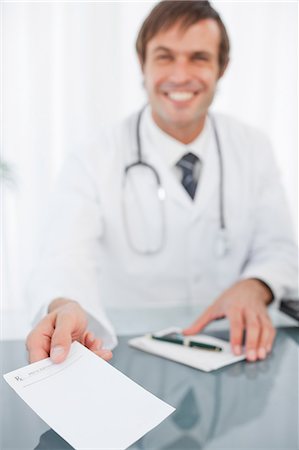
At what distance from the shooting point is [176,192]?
124cm

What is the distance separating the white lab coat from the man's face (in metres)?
0.10

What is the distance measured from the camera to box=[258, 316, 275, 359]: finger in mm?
775

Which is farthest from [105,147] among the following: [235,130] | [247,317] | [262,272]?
[247,317]

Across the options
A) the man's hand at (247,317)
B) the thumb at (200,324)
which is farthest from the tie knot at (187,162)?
the thumb at (200,324)

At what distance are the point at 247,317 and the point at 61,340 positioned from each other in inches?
15.0

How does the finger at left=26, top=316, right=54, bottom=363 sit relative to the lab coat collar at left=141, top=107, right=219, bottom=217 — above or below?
below

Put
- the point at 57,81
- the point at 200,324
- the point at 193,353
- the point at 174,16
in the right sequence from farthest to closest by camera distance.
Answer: the point at 57,81 → the point at 174,16 → the point at 200,324 → the point at 193,353

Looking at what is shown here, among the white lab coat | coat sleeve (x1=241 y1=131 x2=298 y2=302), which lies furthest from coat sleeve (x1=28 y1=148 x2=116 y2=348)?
coat sleeve (x1=241 y1=131 x2=298 y2=302)

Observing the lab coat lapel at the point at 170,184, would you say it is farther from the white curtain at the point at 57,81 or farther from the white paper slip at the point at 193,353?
the white curtain at the point at 57,81

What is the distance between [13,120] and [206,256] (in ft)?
3.06

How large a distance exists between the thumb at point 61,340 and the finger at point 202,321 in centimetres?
28

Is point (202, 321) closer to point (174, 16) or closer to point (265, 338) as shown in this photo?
point (265, 338)

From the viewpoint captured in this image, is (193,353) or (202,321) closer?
(193,353)

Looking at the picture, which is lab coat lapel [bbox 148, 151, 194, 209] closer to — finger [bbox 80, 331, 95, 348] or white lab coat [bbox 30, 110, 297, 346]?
white lab coat [bbox 30, 110, 297, 346]
